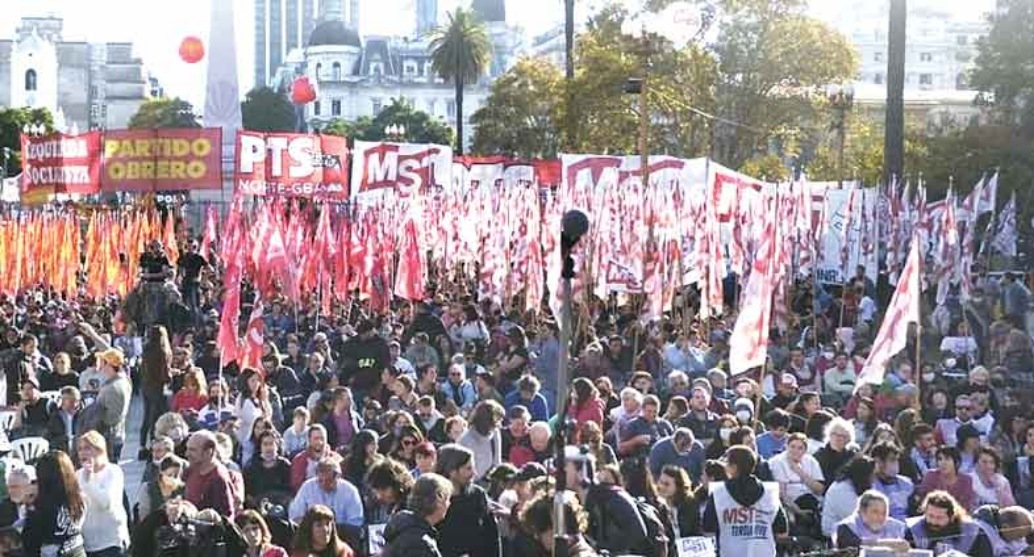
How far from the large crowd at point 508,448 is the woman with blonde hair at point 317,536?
1cm

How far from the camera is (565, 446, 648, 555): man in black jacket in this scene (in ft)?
30.5

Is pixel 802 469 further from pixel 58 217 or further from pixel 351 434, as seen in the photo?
pixel 58 217

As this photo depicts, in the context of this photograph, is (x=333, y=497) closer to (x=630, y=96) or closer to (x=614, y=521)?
(x=614, y=521)

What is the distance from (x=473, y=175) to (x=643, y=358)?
27572mm

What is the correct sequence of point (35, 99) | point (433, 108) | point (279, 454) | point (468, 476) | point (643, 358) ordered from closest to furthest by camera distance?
point (468, 476) → point (279, 454) → point (643, 358) → point (35, 99) → point (433, 108)

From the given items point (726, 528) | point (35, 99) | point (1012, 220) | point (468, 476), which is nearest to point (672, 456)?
point (726, 528)

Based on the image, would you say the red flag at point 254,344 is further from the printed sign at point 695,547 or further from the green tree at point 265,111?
the green tree at point 265,111

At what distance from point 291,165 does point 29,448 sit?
26792 millimetres

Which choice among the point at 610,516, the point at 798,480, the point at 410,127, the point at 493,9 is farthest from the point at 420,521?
the point at 493,9

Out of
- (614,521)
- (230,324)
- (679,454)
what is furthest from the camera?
(230,324)

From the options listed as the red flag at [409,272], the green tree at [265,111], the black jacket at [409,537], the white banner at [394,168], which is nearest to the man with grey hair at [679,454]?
the black jacket at [409,537]

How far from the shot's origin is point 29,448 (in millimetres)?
13328

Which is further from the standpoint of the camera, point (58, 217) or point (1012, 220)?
point (58, 217)

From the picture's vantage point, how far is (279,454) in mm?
12609
